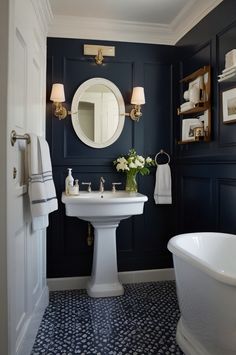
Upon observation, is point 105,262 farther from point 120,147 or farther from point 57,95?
point 57,95

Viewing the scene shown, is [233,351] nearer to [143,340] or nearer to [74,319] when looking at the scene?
[143,340]

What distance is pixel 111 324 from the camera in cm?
217

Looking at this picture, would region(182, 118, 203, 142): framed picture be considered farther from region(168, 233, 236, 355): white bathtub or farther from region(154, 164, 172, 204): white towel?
region(168, 233, 236, 355): white bathtub

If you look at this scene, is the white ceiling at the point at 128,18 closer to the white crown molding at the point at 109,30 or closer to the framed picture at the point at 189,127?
the white crown molding at the point at 109,30

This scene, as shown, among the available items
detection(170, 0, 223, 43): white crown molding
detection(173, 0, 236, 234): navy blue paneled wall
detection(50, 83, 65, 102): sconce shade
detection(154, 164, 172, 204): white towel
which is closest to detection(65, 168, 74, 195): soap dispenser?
detection(50, 83, 65, 102): sconce shade

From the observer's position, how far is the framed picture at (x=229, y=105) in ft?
6.84

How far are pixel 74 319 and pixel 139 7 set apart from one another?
2.62 meters

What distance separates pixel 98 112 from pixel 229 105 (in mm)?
1277

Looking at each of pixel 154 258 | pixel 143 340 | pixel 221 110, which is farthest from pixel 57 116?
pixel 143 340

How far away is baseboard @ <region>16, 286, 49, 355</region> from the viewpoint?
5.61 ft

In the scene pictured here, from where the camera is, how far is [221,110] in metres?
2.25

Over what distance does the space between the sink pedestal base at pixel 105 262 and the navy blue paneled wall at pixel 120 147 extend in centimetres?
27

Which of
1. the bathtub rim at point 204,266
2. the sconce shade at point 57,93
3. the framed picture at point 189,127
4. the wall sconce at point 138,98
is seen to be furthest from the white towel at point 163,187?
the sconce shade at point 57,93

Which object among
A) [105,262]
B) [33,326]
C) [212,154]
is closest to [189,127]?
[212,154]
